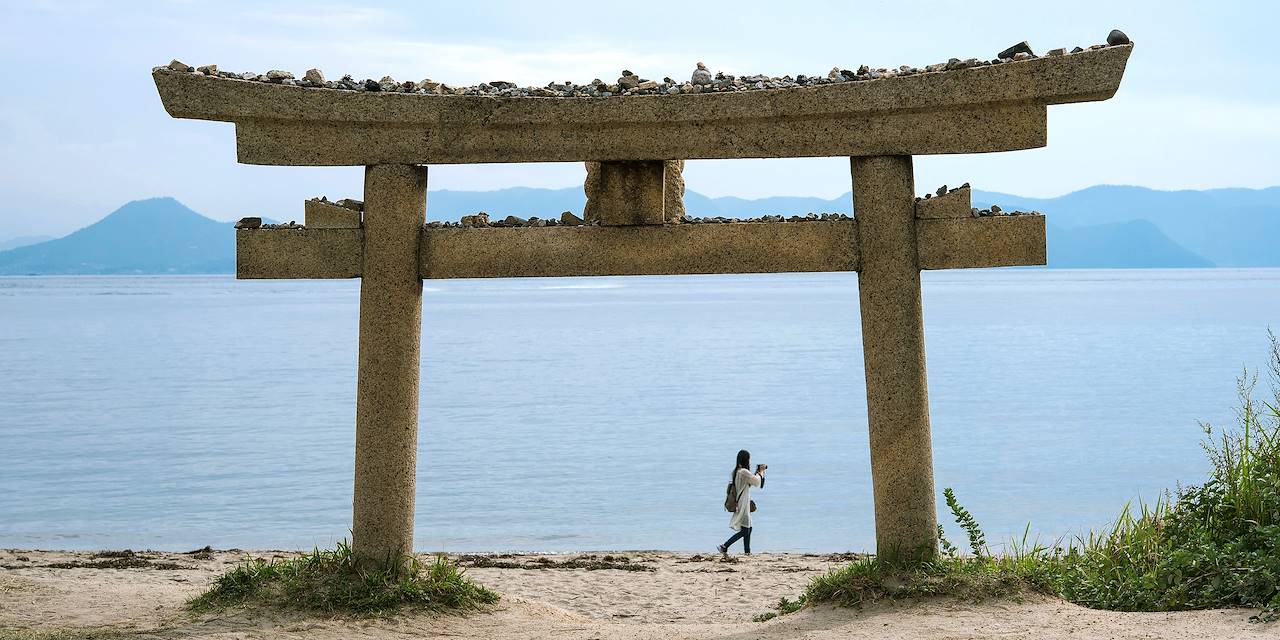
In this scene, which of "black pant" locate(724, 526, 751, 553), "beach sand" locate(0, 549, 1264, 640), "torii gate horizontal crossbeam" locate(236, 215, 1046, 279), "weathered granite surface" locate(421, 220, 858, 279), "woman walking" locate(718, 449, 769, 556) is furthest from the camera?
"black pant" locate(724, 526, 751, 553)

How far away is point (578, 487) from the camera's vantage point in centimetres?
1794

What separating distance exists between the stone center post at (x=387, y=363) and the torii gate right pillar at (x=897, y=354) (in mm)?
2838

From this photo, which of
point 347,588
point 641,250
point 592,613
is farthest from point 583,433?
point 641,250

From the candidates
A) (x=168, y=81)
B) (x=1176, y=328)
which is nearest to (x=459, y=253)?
(x=168, y=81)

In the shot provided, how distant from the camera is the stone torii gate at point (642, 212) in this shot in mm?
7543

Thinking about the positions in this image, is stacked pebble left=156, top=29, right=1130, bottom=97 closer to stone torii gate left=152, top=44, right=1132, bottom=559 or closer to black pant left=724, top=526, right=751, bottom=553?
stone torii gate left=152, top=44, right=1132, bottom=559

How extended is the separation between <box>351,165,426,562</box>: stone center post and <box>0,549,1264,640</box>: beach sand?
2.08 feet

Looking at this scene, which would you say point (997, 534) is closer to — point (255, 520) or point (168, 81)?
point (255, 520)

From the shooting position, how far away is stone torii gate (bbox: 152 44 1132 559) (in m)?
7.54

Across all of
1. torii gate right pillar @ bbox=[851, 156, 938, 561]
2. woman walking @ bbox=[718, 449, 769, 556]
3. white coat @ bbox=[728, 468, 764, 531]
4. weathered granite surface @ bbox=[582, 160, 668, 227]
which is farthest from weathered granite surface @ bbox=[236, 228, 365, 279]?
white coat @ bbox=[728, 468, 764, 531]

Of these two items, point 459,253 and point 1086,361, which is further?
point 1086,361

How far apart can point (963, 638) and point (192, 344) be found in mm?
41909

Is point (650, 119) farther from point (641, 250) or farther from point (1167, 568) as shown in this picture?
point (1167, 568)

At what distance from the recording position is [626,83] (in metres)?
7.76
